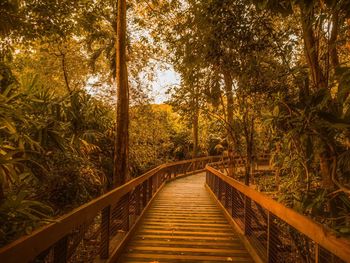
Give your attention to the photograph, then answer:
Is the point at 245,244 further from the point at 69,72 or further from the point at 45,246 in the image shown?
the point at 69,72

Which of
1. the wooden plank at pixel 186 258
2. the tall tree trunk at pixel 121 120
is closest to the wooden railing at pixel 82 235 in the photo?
the wooden plank at pixel 186 258

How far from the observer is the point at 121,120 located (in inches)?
280

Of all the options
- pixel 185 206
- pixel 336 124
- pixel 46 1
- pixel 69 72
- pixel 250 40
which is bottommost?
pixel 185 206

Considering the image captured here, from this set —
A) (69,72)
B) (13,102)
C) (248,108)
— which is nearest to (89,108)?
(13,102)

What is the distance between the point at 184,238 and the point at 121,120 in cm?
341

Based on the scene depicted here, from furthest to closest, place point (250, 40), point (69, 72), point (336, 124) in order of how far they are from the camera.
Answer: point (69, 72), point (250, 40), point (336, 124)

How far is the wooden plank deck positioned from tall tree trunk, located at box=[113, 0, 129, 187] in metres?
1.16

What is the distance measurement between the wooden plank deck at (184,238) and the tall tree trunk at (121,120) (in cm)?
116

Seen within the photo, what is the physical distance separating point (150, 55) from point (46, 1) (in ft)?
25.1

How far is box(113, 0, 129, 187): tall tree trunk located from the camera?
6.82 m

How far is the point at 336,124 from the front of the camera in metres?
2.16

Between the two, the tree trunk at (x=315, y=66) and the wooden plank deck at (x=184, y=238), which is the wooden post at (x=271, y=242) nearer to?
the wooden plank deck at (x=184, y=238)

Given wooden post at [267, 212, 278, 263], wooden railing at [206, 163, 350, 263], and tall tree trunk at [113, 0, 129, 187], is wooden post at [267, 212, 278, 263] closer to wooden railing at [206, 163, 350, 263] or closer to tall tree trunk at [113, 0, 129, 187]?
wooden railing at [206, 163, 350, 263]

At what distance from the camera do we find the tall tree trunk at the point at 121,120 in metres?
6.82
